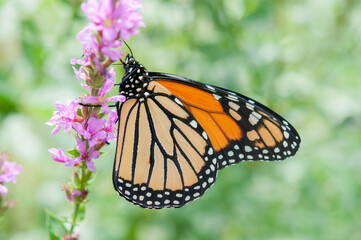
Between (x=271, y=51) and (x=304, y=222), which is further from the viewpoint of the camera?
(x=304, y=222)

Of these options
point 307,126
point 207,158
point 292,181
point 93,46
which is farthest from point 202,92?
point 307,126

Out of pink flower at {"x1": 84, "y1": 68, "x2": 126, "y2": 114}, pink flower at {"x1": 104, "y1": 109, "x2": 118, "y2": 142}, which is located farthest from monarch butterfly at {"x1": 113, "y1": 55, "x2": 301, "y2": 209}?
pink flower at {"x1": 84, "y1": 68, "x2": 126, "y2": 114}

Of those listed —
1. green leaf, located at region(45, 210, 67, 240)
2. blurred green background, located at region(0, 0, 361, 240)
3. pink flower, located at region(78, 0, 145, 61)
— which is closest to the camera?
pink flower, located at region(78, 0, 145, 61)

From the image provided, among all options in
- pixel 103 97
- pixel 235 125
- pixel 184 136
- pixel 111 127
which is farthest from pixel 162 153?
pixel 103 97

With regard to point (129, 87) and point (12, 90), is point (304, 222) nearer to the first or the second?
point (129, 87)

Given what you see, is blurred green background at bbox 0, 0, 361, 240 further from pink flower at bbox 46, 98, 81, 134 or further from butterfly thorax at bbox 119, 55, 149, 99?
pink flower at bbox 46, 98, 81, 134

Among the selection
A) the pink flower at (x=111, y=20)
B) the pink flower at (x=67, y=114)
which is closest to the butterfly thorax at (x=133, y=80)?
the pink flower at (x=67, y=114)
